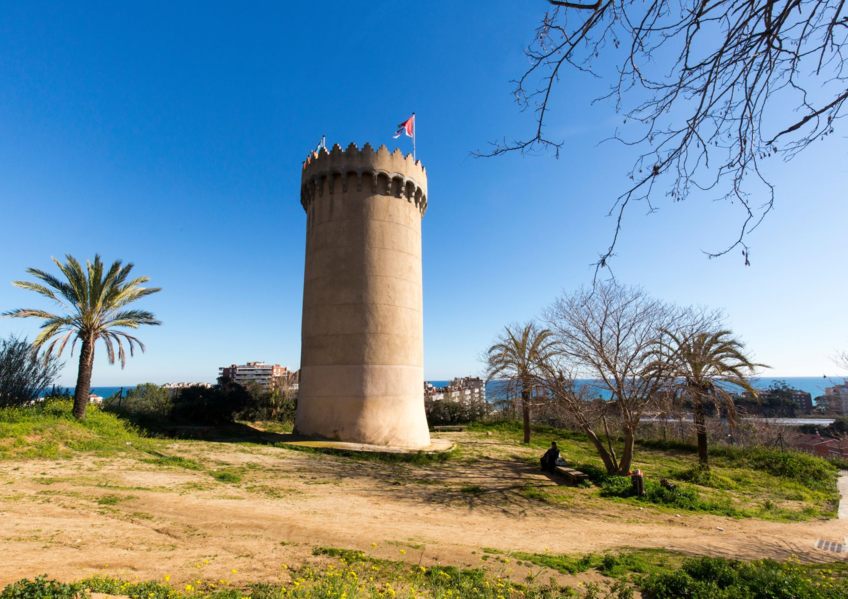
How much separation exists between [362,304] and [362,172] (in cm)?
578

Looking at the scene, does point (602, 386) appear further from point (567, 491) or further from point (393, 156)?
point (393, 156)

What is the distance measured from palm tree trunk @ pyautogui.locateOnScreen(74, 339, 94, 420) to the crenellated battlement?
34.5ft

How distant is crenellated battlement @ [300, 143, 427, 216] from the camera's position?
1816cm

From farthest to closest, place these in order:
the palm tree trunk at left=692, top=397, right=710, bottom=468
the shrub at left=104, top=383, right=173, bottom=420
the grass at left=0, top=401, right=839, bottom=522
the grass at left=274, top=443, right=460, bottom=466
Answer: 1. the shrub at left=104, top=383, right=173, bottom=420
2. the palm tree trunk at left=692, top=397, right=710, bottom=468
3. the grass at left=274, top=443, right=460, bottom=466
4. the grass at left=0, top=401, right=839, bottom=522

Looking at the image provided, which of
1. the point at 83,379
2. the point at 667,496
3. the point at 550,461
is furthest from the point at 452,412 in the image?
the point at 83,379

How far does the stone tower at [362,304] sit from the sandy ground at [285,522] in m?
3.57

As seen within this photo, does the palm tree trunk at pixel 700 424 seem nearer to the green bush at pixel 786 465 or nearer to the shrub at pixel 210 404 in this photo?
the green bush at pixel 786 465

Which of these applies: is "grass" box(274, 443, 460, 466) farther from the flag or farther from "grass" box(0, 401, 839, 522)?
the flag

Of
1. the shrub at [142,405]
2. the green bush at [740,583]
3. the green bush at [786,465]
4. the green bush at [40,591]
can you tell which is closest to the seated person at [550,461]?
the green bush at [740,583]

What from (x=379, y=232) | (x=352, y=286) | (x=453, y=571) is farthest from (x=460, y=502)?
(x=379, y=232)

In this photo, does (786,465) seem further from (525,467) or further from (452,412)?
(452,412)

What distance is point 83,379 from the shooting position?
49.9 feet

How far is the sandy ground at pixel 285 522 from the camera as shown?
534 centimetres

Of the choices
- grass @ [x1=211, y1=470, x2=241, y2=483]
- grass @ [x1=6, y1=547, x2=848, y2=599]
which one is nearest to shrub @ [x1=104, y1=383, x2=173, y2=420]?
grass @ [x1=211, y1=470, x2=241, y2=483]
